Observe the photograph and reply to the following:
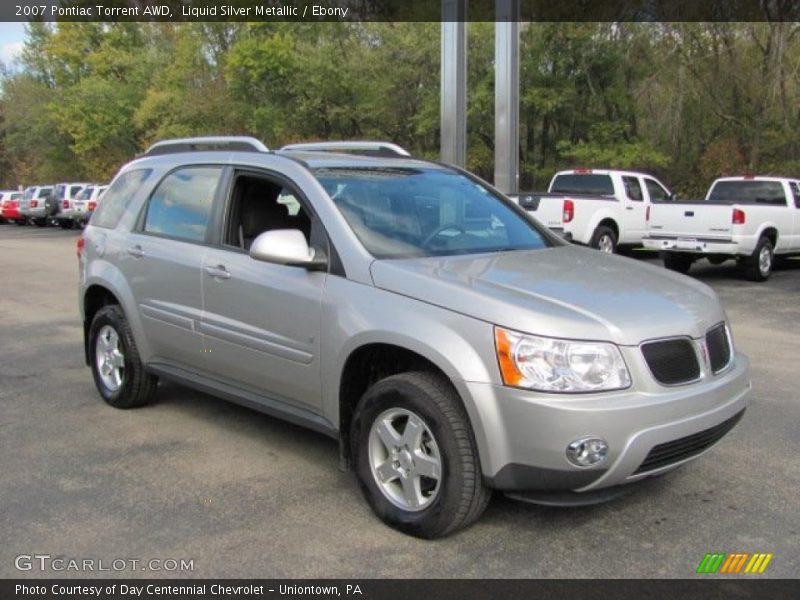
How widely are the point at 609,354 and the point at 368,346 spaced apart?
1.13 meters

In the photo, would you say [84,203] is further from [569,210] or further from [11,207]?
[569,210]

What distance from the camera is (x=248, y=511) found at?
A: 3912mm

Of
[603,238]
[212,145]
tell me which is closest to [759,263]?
[603,238]

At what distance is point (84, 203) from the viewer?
101ft

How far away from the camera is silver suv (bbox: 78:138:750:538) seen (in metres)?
3.27

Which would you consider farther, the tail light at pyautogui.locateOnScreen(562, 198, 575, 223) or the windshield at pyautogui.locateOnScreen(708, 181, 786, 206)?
the tail light at pyautogui.locateOnScreen(562, 198, 575, 223)

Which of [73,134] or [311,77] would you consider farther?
[73,134]

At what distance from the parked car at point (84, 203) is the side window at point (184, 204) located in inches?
1058

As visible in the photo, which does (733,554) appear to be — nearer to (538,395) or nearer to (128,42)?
(538,395)

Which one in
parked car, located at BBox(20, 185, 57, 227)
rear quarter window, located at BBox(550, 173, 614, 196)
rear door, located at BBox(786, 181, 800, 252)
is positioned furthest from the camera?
parked car, located at BBox(20, 185, 57, 227)

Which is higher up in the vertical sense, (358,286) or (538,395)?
(358,286)

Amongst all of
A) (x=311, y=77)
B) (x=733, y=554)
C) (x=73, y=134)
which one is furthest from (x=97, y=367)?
(x=73, y=134)

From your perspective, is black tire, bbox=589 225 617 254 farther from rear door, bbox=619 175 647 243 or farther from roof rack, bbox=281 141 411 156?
roof rack, bbox=281 141 411 156
